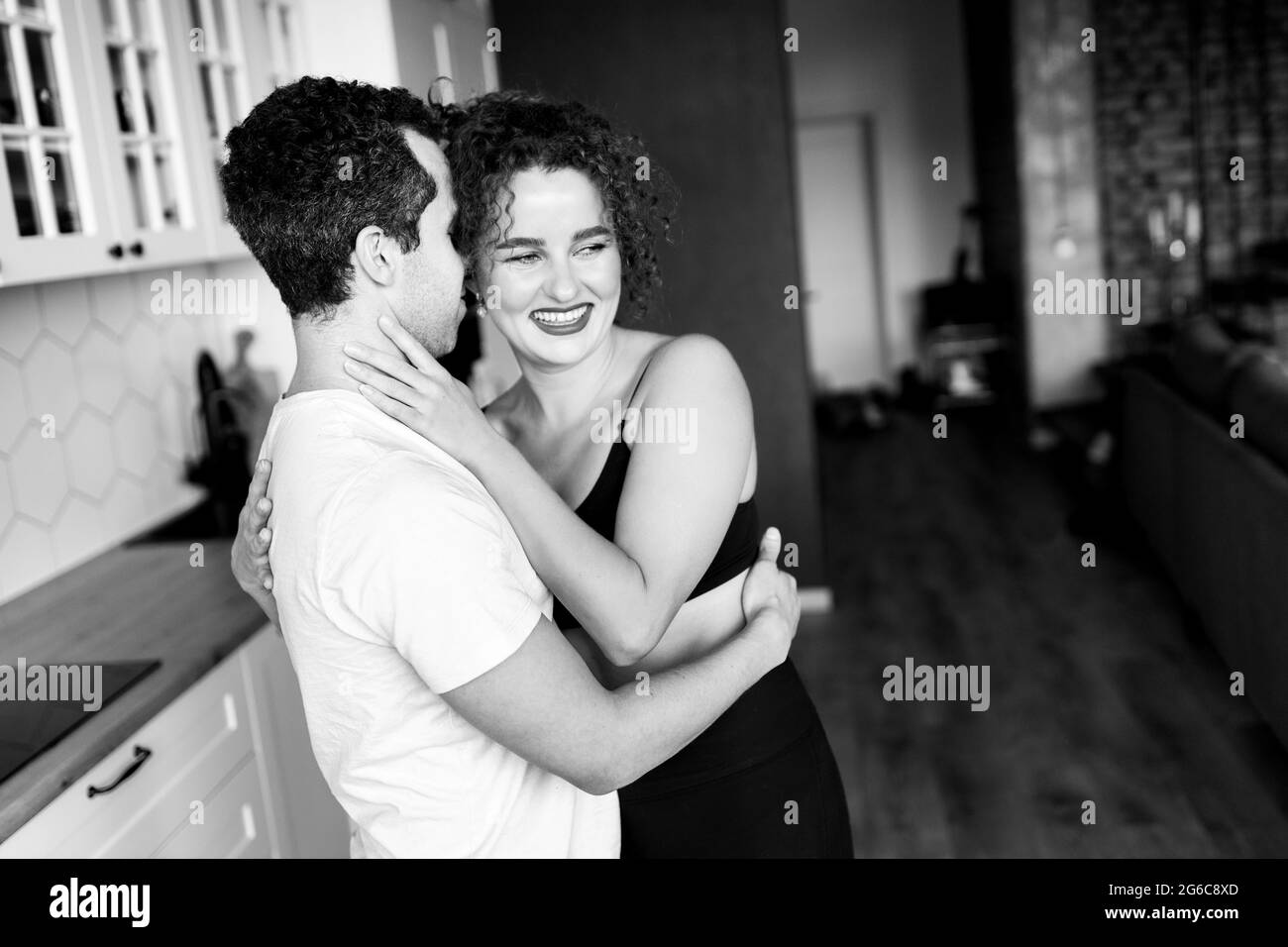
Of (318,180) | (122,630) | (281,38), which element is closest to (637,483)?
(318,180)

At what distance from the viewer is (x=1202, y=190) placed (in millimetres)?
6371

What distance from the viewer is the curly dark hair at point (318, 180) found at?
42.0 inches

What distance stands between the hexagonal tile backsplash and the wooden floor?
181cm

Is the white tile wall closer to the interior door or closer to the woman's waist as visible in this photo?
the woman's waist

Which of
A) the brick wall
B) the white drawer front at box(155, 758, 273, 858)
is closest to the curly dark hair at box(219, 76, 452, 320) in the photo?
the white drawer front at box(155, 758, 273, 858)

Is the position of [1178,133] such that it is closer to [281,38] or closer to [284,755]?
[281,38]

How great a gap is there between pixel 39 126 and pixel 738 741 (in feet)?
4.87

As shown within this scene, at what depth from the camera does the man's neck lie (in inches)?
43.7

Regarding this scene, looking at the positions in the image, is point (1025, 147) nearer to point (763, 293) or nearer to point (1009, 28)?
point (1009, 28)

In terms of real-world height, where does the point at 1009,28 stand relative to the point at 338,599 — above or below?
above

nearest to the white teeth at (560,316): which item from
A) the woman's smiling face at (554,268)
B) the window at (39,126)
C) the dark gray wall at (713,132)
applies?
the woman's smiling face at (554,268)
